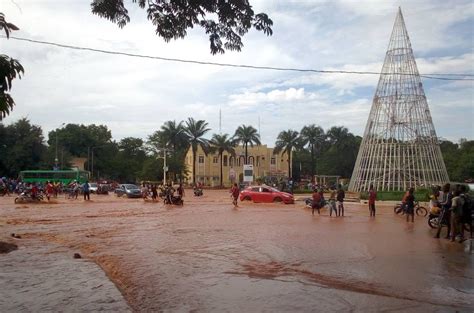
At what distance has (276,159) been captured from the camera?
315 feet

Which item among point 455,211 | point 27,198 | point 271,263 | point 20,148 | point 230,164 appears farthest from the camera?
point 230,164

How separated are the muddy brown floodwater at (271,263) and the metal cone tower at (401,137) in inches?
1038

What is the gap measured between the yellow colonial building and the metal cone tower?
4459 centimetres

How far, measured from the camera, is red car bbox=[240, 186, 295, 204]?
3459 cm

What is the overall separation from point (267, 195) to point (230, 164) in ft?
196

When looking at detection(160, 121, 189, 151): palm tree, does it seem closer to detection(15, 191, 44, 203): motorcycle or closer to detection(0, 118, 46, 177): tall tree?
detection(0, 118, 46, 177): tall tree

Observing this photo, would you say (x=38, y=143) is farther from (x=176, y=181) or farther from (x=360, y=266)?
(x=360, y=266)

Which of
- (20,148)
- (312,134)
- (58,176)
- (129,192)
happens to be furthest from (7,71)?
(312,134)

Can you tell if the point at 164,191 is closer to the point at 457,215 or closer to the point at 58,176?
the point at 457,215

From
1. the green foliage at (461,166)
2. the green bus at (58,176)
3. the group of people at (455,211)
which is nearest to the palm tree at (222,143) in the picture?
the green bus at (58,176)

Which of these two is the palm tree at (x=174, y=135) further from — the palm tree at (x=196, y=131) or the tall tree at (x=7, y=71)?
the tall tree at (x=7, y=71)

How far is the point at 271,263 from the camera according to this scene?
11164mm

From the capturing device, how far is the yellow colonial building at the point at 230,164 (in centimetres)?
9319

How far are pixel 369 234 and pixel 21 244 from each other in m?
11.0
